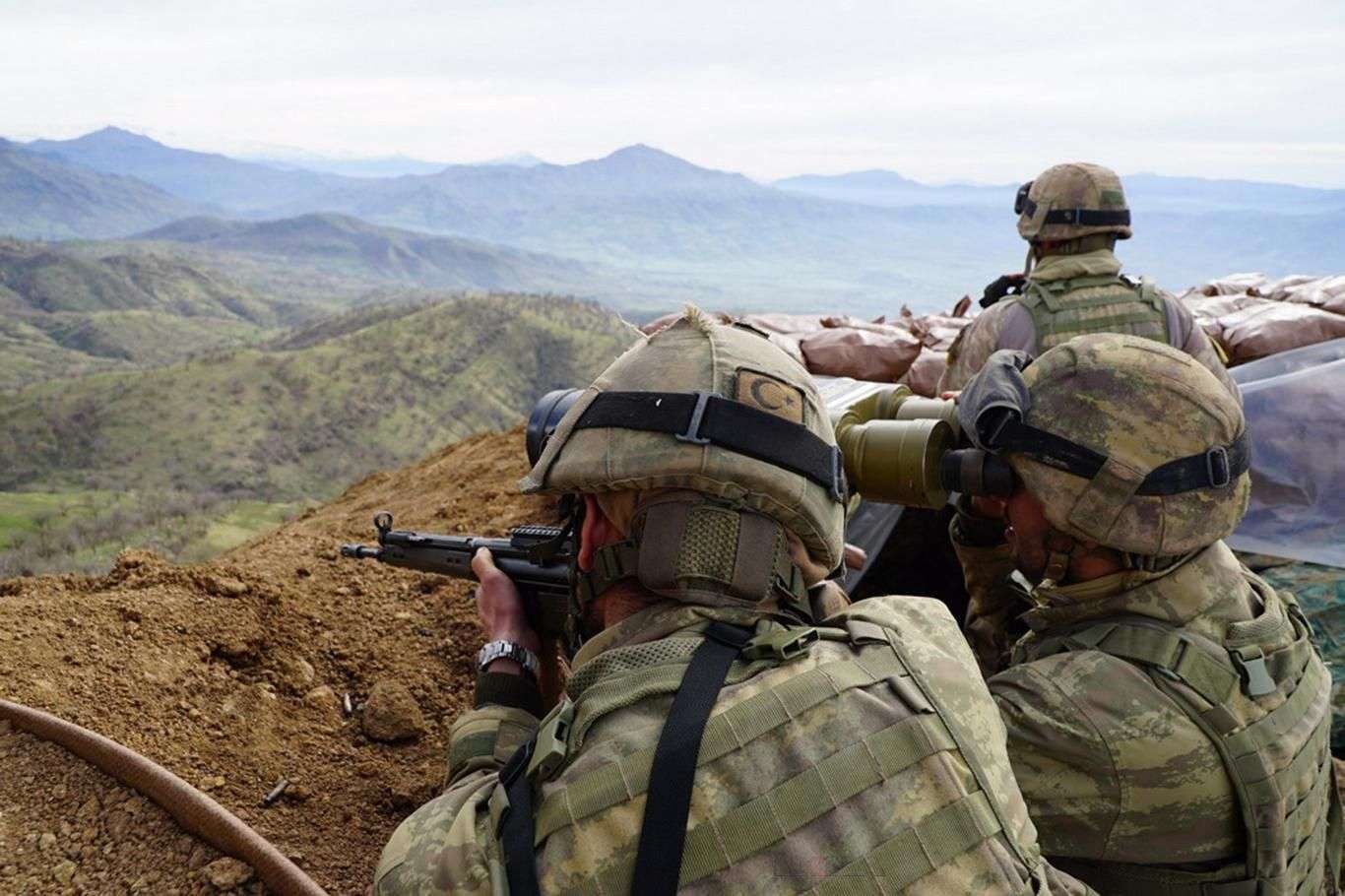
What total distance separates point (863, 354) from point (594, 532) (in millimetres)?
5169

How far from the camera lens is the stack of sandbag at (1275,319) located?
6.33 metres

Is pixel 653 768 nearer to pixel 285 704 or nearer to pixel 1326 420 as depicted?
pixel 285 704

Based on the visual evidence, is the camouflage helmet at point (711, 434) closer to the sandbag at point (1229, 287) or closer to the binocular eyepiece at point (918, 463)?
the binocular eyepiece at point (918, 463)

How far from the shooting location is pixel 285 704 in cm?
323

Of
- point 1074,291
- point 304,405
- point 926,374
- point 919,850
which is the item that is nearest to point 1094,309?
point 1074,291

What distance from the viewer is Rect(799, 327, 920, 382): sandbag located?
6.68 m

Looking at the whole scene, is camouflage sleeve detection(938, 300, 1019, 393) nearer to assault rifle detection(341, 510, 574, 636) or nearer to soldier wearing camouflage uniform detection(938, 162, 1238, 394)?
soldier wearing camouflage uniform detection(938, 162, 1238, 394)

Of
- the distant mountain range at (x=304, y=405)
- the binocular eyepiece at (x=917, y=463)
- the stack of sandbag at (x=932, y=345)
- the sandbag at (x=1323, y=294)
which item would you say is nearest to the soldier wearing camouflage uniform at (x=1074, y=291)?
the stack of sandbag at (x=932, y=345)

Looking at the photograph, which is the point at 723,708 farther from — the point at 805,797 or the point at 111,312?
the point at 111,312

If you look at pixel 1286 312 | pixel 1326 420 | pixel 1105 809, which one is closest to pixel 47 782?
pixel 1105 809

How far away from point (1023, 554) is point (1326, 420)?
2777 millimetres

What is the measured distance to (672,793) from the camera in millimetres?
1400

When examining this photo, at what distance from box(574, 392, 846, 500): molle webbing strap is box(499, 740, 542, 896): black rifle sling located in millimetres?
562

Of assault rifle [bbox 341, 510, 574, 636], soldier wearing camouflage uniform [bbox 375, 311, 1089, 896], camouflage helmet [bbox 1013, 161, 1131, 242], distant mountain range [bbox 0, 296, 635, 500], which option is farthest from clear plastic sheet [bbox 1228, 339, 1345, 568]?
distant mountain range [bbox 0, 296, 635, 500]
